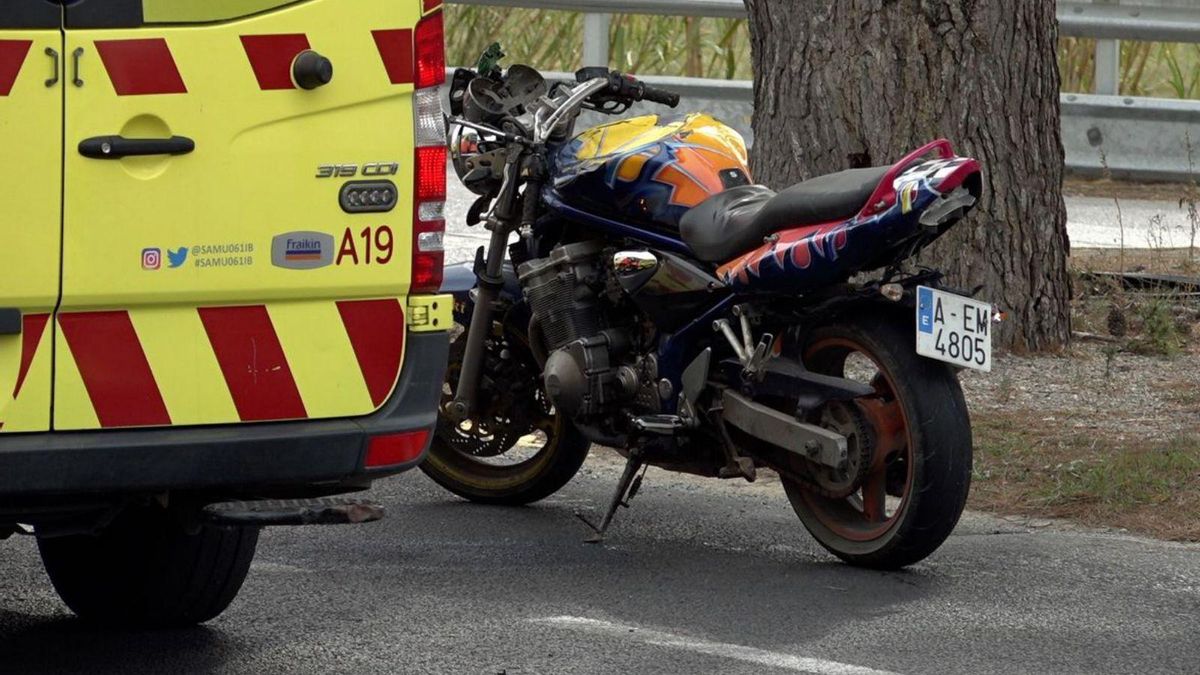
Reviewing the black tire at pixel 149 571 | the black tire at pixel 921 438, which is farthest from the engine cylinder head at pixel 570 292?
the black tire at pixel 149 571

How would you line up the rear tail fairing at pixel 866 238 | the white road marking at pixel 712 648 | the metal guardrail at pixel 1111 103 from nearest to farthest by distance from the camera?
the white road marking at pixel 712 648
the rear tail fairing at pixel 866 238
the metal guardrail at pixel 1111 103

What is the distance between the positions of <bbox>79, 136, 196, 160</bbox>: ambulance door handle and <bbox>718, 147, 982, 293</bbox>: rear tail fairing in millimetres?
1841

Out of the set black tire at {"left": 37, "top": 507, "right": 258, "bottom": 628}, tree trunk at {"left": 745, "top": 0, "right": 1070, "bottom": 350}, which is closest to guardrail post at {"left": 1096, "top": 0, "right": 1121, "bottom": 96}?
tree trunk at {"left": 745, "top": 0, "right": 1070, "bottom": 350}

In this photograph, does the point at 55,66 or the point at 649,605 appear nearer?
the point at 55,66

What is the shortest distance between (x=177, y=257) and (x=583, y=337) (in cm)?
209

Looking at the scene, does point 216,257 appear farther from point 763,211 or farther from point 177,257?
point 763,211

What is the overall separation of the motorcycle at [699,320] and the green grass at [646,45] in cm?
811

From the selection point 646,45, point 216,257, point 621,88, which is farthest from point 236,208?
point 646,45

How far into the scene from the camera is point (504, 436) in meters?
6.68

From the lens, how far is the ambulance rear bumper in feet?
13.7

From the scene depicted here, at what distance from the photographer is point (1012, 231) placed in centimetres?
842

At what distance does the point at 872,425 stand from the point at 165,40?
2.29 meters

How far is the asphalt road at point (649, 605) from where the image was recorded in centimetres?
498

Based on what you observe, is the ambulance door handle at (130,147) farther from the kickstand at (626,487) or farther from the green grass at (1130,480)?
the green grass at (1130,480)
